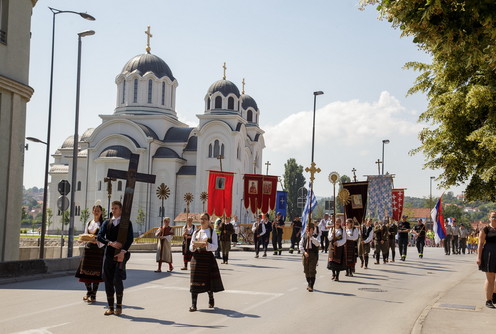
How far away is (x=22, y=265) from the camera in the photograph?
15867 mm

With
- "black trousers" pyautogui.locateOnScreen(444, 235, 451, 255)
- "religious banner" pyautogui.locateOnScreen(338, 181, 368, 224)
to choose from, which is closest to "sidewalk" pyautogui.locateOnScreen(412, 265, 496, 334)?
"religious banner" pyautogui.locateOnScreen(338, 181, 368, 224)

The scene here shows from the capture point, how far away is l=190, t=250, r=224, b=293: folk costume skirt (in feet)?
36.5

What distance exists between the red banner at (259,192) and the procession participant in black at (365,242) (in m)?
14.6

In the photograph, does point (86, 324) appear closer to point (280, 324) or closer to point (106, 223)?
point (106, 223)

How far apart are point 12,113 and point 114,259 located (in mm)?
11741

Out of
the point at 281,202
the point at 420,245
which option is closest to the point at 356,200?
the point at 420,245

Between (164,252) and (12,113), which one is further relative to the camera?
(12,113)

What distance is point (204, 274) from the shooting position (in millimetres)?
11266

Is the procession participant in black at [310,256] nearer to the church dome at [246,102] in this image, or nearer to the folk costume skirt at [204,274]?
the folk costume skirt at [204,274]

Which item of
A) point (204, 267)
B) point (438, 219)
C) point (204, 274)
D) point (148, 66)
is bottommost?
point (204, 274)

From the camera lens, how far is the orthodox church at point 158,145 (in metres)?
70.7

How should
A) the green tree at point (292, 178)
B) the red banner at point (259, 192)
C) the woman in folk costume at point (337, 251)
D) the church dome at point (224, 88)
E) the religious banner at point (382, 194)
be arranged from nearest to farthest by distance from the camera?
the woman in folk costume at point (337, 251) < the religious banner at point (382, 194) < the red banner at point (259, 192) < the church dome at point (224, 88) < the green tree at point (292, 178)

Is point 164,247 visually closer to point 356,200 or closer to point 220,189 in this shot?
point 356,200

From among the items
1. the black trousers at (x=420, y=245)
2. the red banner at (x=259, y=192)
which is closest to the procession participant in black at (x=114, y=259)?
the black trousers at (x=420, y=245)
